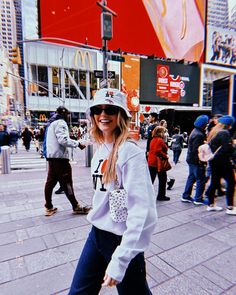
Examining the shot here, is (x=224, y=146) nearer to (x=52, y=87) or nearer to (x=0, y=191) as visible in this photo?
(x=0, y=191)

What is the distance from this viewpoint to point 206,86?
4234 centimetres

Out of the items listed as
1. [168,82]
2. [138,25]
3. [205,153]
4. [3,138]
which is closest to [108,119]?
[205,153]

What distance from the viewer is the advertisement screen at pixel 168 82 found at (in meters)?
23.5

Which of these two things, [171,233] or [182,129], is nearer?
[171,233]

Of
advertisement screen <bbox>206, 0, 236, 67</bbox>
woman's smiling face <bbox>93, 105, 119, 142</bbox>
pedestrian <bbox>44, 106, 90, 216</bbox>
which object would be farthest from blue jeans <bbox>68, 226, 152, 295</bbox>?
advertisement screen <bbox>206, 0, 236, 67</bbox>

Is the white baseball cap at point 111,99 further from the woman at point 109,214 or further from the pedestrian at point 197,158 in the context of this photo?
the pedestrian at point 197,158

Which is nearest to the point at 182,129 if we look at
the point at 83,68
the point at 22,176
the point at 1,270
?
the point at 22,176

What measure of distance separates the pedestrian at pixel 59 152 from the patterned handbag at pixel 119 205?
2667 millimetres

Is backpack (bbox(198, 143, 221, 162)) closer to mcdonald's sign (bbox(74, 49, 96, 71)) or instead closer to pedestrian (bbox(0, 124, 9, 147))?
pedestrian (bbox(0, 124, 9, 147))

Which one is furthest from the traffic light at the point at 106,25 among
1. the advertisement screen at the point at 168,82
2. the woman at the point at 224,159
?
the advertisement screen at the point at 168,82

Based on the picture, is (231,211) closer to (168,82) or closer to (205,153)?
(205,153)

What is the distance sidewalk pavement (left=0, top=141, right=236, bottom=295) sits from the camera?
2.23 m

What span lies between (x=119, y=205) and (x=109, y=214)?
5.3 inches

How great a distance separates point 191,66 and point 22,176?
25529 mm
